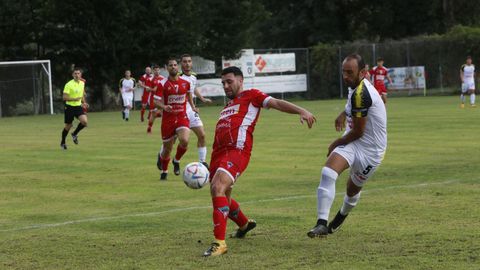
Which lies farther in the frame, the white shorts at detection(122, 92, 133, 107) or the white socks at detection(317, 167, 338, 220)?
the white shorts at detection(122, 92, 133, 107)

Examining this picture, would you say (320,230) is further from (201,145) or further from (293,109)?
(201,145)

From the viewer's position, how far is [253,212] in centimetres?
1125

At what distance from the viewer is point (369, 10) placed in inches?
2694

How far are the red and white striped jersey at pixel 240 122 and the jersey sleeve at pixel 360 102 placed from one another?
0.89m

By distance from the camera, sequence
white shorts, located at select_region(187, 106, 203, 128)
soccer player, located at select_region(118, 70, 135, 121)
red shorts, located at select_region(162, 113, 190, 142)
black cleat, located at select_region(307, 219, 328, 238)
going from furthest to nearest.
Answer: soccer player, located at select_region(118, 70, 135, 121) → white shorts, located at select_region(187, 106, 203, 128) → red shorts, located at select_region(162, 113, 190, 142) → black cleat, located at select_region(307, 219, 328, 238)

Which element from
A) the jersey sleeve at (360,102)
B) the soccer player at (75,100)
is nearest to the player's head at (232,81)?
the jersey sleeve at (360,102)

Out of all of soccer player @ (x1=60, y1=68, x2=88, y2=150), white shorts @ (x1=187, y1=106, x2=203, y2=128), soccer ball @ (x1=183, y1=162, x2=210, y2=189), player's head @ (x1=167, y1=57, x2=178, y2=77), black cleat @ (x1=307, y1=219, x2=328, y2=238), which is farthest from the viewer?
soccer player @ (x1=60, y1=68, x2=88, y2=150)

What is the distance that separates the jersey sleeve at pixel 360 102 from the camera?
8812 mm

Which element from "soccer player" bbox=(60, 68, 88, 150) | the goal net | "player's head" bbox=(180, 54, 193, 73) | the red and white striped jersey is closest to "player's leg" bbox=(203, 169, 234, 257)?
the red and white striped jersey

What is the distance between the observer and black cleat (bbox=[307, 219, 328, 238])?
8656 mm

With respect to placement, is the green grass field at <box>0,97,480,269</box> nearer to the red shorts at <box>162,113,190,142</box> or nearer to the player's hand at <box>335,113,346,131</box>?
the red shorts at <box>162,113,190,142</box>

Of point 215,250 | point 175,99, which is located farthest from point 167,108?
point 215,250

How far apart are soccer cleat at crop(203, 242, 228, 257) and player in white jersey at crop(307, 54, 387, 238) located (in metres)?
0.99

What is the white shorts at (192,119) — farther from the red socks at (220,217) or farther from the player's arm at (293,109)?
the red socks at (220,217)
